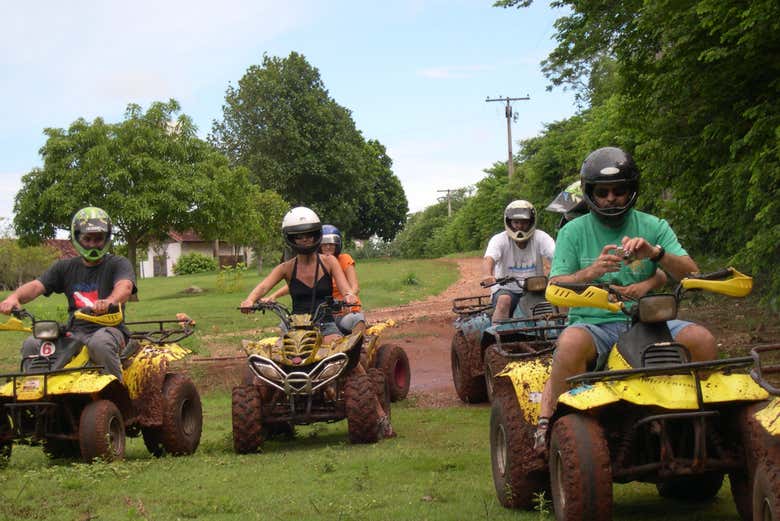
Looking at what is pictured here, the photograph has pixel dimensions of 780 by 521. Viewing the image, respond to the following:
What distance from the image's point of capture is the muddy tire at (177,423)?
32.9 feet

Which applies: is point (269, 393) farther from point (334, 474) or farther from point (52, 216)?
point (52, 216)

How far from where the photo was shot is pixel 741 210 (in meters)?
12.5

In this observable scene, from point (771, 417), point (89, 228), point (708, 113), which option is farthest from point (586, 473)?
point (708, 113)

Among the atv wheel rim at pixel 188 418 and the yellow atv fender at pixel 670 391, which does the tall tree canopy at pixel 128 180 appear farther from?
the yellow atv fender at pixel 670 391

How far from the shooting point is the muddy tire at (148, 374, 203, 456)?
32.9 feet

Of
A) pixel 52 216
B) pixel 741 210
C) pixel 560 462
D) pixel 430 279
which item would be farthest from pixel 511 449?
pixel 430 279

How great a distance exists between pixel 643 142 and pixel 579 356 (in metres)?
9.64

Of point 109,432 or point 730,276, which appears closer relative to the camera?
point 730,276

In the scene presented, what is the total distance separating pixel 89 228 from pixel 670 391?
19.2 feet

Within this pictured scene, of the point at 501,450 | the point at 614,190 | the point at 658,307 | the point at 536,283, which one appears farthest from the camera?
the point at 536,283

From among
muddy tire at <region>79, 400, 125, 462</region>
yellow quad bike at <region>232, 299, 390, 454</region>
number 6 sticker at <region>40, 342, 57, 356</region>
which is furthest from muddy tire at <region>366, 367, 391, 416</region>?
number 6 sticker at <region>40, 342, 57, 356</region>

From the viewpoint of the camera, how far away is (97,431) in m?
8.97

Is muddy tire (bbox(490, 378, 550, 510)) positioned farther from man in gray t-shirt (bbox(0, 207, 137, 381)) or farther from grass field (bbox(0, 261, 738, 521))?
man in gray t-shirt (bbox(0, 207, 137, 381))

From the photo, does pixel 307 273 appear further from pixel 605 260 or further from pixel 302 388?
pixel 605 260
